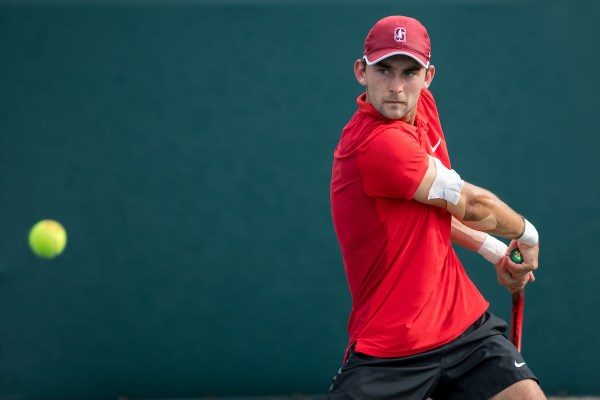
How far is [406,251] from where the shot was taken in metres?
3.14

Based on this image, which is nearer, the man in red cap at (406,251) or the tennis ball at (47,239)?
the man in red cap at (406,251)

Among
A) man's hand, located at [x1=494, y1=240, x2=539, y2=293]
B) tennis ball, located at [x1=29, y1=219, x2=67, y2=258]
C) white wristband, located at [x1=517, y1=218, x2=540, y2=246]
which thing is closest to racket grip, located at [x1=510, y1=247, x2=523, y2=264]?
man's hand, located at [x1=494, y1=240, x2=539, y2=293]

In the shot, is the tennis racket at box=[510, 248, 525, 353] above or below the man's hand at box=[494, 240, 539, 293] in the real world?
below

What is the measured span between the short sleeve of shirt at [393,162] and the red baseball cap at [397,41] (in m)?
0.26

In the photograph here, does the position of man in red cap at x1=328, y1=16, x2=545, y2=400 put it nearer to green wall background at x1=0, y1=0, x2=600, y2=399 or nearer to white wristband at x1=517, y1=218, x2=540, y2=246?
white wristband at x1=517, y1=218, x2=540, y2=246

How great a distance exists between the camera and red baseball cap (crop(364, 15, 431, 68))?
10.2ft

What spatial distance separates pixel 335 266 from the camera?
17.9ft

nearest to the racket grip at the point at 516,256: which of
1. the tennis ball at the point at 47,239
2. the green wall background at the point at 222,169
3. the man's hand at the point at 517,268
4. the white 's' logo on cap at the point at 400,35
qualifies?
the man's hand at the point at 517,268

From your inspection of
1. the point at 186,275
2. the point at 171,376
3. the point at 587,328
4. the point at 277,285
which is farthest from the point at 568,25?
the point at 171,376

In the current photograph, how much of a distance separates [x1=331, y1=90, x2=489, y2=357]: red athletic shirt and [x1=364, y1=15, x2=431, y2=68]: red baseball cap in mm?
183

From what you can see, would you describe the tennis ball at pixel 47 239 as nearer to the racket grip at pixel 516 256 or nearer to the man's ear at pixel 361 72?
the man's ear at pixel 361 72

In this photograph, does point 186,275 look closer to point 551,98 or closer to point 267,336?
point 267,336

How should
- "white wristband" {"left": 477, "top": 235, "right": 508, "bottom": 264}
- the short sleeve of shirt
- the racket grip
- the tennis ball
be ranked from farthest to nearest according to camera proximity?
the tennis ball < "white wristband" {"left": 477, "top": 235, "right": 508, "bottom": 264} < the racket grip < the short sleeve of shirt

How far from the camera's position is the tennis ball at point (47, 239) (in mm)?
5363
